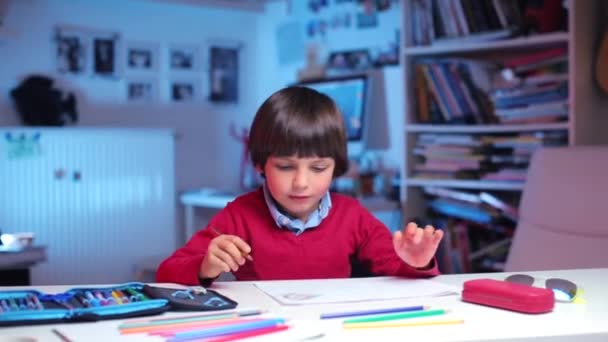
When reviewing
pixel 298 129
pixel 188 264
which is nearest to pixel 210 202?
pixel 298 129

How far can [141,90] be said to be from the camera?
156 inches

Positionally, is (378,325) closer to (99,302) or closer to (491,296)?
(491,296)

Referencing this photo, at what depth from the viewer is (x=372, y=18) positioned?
145 inches

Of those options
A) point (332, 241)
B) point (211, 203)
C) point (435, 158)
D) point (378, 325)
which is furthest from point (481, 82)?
point (378, 325)

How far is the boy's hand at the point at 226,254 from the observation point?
1174mm

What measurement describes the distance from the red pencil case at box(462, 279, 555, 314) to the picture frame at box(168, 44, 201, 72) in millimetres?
3159

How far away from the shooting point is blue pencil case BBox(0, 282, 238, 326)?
37.7 inches

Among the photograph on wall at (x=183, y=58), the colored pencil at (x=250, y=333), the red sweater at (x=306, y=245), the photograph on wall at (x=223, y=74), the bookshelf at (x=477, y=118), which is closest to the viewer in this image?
the colored pencil at (x=250, y=333)

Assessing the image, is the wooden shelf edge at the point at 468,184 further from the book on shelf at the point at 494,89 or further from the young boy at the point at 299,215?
the young boy at the point at 299,215

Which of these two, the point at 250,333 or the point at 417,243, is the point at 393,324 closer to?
the point at 250,333

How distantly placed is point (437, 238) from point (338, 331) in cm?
38

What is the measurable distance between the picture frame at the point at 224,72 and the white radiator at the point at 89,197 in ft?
1.65

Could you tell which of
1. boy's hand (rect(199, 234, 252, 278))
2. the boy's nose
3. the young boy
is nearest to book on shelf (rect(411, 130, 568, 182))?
the young boy

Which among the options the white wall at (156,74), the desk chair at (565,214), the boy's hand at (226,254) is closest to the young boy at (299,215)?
the boy's hand at (226,254)
